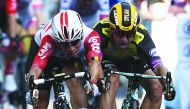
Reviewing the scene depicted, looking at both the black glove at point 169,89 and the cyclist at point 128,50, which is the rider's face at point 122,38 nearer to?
the cyclist at point 128,50

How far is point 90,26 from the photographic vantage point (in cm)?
1477

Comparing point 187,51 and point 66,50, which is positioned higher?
point 187,51

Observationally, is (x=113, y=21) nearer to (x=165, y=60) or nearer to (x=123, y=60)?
(x=123, y=60)

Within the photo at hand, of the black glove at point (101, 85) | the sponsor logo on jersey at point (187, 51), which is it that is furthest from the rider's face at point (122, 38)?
the sponsor logo on jersey at point (187, 51)

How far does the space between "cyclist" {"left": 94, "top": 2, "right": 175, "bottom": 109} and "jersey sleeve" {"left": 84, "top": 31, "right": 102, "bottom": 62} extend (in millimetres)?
189

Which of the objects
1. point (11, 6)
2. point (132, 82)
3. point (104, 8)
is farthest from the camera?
point (11, 6)

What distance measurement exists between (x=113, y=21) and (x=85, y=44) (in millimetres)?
441

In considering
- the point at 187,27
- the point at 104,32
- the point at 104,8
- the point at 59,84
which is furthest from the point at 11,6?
the point at 59,84

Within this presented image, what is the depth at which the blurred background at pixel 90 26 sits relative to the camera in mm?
14016

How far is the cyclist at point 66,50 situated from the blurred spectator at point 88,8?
3.62 meters

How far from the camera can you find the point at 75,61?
11062 millimetres

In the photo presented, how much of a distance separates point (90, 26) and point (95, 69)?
4.34 metres

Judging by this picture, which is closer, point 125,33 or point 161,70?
point 125,33

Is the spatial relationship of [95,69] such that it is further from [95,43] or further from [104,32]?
[104,32]
